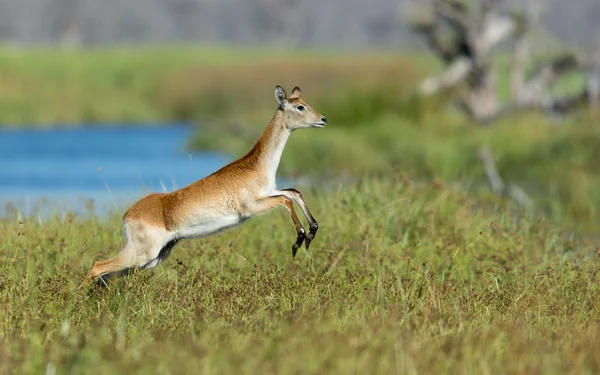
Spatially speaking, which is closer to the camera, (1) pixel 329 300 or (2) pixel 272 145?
(1) pixel 329 300

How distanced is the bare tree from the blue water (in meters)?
6.39

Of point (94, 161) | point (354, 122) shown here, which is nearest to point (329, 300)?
point (354, 122)

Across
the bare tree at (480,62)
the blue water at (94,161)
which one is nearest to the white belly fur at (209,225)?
the blue water at (94,161)

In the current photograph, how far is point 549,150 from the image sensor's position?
2236cm

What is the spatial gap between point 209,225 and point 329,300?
1648 millimetres

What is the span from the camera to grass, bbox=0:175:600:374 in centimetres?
574

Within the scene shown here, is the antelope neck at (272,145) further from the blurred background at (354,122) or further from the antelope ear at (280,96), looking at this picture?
the blurred background at (354,122)

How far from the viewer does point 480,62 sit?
28.3 metres

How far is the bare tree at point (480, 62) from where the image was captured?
2798 cm

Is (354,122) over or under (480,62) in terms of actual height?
under

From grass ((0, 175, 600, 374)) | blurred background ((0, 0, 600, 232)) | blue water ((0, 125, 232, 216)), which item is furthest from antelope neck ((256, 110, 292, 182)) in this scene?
blue water ((0, 125, 232, 216))

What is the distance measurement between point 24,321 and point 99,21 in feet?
593

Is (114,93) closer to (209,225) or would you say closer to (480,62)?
(480,62)

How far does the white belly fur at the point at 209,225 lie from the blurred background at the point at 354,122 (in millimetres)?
1517
